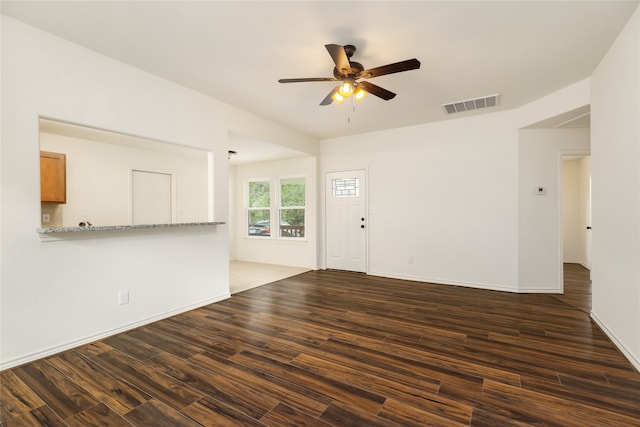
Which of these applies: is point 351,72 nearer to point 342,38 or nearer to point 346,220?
point 342,38

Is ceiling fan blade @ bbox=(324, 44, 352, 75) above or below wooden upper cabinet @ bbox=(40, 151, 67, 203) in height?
above

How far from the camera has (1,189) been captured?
2211mm

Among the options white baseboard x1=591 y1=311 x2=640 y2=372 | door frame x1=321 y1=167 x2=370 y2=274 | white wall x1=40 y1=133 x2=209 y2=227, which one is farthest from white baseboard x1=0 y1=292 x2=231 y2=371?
white baseboard x1=591 y1=311 x2=640 y2=372

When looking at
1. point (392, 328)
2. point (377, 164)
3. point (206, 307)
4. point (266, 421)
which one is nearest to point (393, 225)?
point (377, 164)

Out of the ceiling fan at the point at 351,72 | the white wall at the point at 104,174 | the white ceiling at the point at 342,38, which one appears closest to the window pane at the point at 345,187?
the white ceiling at the point at 342,38

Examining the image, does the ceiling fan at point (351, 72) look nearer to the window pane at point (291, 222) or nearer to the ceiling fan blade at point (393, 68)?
the ceiling fan blade at point (393, 68)

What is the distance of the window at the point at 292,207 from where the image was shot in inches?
257

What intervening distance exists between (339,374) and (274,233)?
15.8 ft

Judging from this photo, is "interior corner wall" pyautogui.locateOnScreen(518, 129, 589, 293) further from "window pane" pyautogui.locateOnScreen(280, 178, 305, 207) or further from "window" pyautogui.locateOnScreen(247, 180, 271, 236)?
"window" pyautogui.locateOnScreen(247, 180, 271, 236)

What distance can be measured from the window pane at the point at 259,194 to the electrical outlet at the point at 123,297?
13.7ft

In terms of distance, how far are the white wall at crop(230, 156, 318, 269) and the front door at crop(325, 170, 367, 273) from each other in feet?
1.08

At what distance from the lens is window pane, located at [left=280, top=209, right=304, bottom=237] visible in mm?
6516

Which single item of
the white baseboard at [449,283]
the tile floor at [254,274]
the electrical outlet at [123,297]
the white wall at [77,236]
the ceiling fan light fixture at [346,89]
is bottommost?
the tile floor at [254,274]

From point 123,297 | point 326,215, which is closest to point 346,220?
point 326,215
